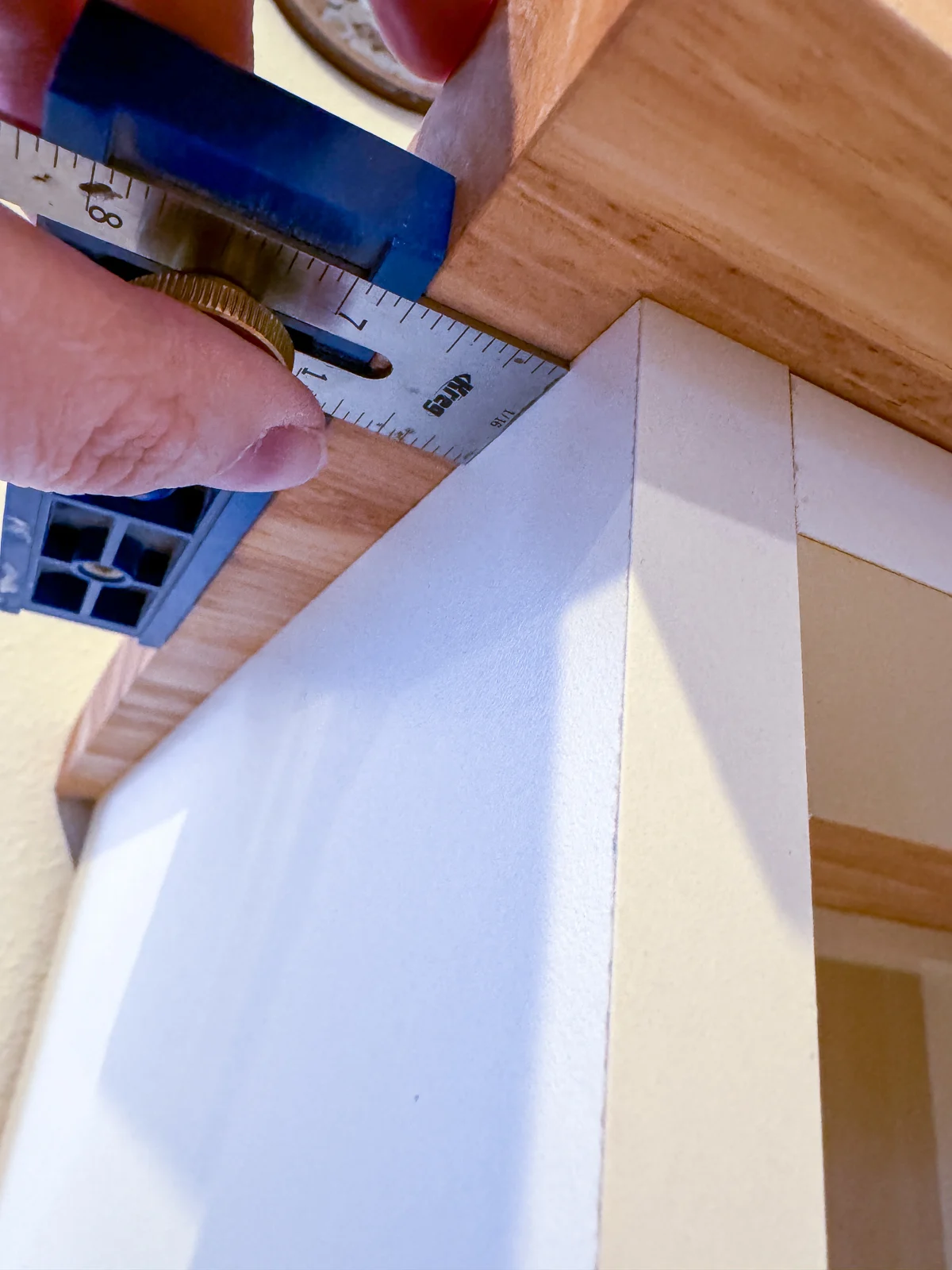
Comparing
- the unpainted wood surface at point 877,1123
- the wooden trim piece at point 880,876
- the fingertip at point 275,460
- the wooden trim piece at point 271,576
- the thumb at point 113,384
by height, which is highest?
the wooden trim piece at point 271,576

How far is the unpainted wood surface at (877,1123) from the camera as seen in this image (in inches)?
24.3

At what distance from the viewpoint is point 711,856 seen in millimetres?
330

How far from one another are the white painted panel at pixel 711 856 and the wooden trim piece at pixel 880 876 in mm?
107

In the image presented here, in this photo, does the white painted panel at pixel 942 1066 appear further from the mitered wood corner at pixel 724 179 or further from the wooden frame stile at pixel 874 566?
the mitered wood corner at pixel 724 179

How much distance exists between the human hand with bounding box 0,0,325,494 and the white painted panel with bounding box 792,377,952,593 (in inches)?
9.7

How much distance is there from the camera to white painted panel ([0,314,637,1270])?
316mm

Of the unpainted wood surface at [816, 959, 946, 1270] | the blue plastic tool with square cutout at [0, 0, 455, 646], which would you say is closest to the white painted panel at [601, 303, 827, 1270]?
the blue plastic tool with square cutout at [0, 0, 455, 646]

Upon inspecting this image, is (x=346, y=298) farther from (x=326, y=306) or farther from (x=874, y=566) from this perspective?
(x=874, y=566)

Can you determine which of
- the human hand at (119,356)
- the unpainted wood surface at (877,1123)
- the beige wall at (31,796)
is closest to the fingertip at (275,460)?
the human hand at (119,356)

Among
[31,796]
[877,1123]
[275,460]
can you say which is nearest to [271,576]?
[275,460]

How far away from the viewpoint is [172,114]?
34 cm

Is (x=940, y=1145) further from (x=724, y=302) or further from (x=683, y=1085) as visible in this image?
(x=724, y=302)

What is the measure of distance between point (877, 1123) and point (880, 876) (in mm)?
233

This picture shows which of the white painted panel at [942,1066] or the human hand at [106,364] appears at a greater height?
the human hand at [106,364]
